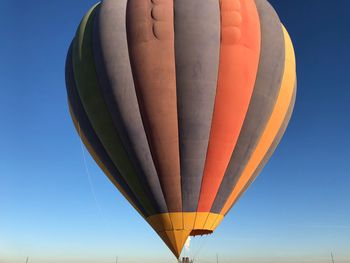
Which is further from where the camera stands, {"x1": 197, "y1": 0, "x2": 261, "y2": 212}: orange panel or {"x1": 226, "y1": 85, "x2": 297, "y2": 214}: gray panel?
{"x1": 226, "y1": 85, "x2": 297, "y2": 214}: gray panel

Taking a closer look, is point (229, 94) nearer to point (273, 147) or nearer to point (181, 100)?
point (181, 100)

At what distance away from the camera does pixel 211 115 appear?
1356 centimetres

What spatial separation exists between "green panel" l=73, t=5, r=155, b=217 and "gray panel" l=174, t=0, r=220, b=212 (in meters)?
1.75

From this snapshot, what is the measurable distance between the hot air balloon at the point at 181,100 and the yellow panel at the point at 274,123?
86 millimetres

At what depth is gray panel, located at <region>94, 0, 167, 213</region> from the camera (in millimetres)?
13461

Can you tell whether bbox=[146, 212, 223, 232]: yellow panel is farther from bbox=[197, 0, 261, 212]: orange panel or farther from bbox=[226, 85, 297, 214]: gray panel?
bbox=[226, 85, 297, 214]: gray panel

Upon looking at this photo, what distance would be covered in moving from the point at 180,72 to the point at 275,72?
3892 millimetres

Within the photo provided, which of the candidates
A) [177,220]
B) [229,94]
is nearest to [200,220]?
[177,220]

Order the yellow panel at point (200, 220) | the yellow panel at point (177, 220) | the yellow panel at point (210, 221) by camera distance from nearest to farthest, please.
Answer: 1. the yellow panel at point (177, 220)
2. the yellow panel at point (200, 220)
3. the yellow panel at point (210, 221)

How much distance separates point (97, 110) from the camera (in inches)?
564

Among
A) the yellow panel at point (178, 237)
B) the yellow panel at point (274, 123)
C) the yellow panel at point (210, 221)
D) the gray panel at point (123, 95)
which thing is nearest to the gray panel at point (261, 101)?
the yellow panel at point (210, 221)

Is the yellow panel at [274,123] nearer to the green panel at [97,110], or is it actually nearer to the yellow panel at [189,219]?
the yellow panel at [189,219]

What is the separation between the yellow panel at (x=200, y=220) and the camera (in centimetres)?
1324

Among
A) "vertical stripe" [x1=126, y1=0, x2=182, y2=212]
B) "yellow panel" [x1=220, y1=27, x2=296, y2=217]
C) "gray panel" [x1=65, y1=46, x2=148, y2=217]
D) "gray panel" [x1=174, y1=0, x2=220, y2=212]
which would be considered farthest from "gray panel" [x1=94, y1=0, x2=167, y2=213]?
"yellow panel" [x1=220, y1=27, x2=296, y2=217]
